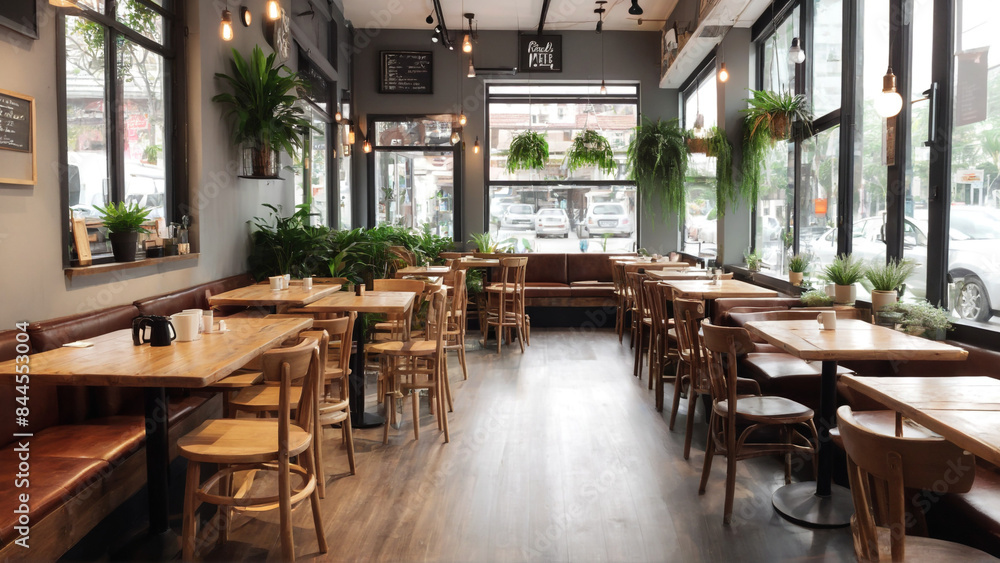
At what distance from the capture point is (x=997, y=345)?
346cm

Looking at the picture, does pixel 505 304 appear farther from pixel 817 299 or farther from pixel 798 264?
pixel 817 299

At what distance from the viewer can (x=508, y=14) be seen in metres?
9.38

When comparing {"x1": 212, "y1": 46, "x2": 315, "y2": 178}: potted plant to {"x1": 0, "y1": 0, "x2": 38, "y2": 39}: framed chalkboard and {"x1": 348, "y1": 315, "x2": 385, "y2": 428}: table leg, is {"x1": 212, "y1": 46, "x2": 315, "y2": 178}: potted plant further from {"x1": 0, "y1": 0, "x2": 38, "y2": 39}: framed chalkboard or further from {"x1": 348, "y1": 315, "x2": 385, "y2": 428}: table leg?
{"x1": 0, "y1": 0, "x2": 38, "y2": 39}: framed chalkboard

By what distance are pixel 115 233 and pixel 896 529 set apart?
3952mm

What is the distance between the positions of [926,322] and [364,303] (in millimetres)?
3066

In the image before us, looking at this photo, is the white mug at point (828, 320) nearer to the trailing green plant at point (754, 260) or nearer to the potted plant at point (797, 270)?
the potted plant at point (797, 270)

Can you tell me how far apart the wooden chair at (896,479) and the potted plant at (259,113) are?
4.87m

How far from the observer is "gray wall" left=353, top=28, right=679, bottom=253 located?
1005cm

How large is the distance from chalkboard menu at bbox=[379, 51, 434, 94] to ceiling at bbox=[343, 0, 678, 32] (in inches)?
15.6

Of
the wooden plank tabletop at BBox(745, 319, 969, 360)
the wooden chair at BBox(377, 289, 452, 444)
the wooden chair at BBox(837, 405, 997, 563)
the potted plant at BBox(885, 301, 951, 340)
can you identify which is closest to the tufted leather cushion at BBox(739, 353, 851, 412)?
the potted plant at BBox(885, 301, 951, 340)

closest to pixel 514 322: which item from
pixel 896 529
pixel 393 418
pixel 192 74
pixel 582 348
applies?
pixel 582 348

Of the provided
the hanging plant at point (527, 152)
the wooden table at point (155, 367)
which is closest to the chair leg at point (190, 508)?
the wooden table at point (155, 367)

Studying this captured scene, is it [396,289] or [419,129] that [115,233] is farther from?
[419,129]

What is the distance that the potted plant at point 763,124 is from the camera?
243 inches
